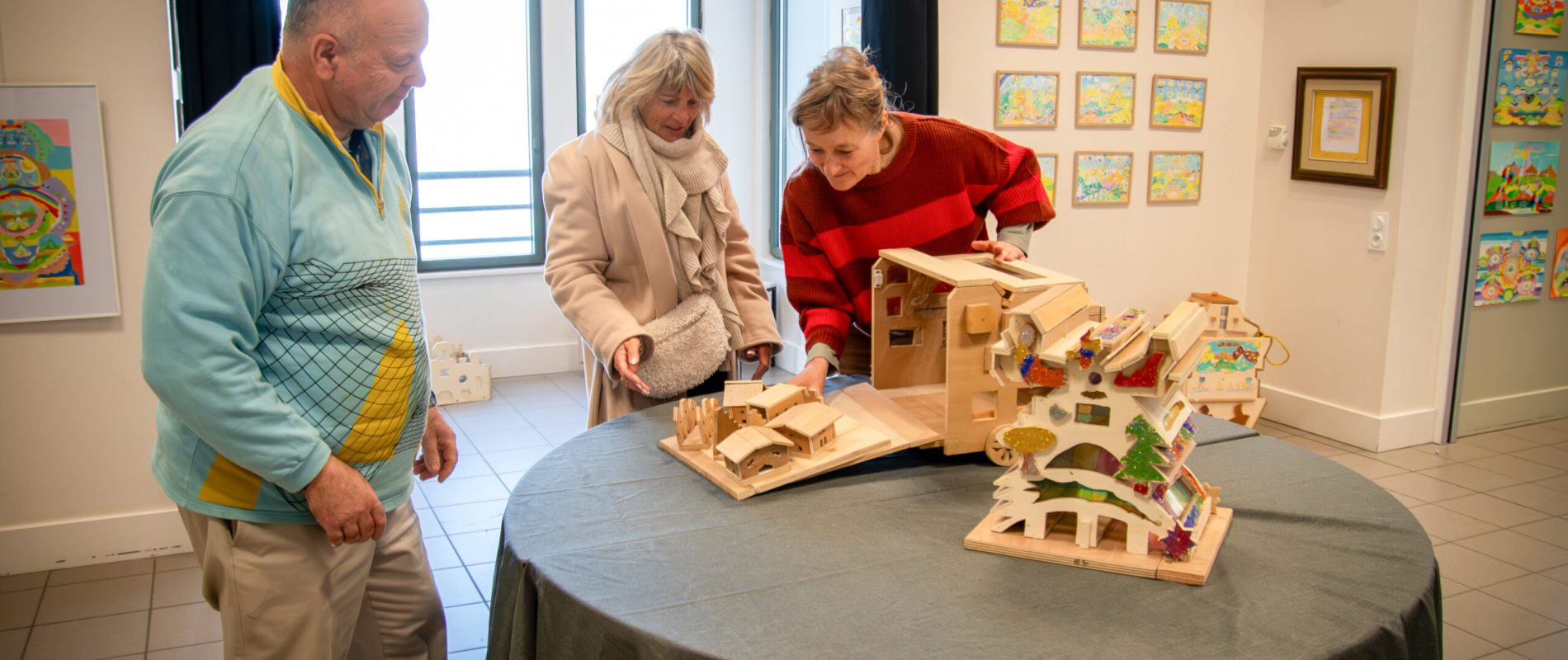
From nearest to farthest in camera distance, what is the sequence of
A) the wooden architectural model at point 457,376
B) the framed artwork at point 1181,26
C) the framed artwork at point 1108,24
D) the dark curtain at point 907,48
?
the dark curtain at point 907,48 < the framed artwork at point 1108,24 < the framed artwork at point 1181,26 < the wooden architectural model at point 457,376

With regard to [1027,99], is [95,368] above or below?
below

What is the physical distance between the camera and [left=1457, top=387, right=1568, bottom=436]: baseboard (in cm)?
477

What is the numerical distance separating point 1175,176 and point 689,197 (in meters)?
3.06

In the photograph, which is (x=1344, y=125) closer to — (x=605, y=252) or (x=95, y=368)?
(x=605, y=252)

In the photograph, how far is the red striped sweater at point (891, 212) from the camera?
2.42m

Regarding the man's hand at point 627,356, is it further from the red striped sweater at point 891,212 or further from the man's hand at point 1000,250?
the man's hand at point 1000,250

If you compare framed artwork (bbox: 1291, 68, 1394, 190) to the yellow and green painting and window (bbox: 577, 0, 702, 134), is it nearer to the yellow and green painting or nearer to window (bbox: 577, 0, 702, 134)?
the yellow and green painting

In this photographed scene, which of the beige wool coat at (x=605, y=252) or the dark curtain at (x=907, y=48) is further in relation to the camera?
the dark curtain at (x=907, y=48)

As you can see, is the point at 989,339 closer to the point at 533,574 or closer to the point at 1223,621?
the point at 1223,621

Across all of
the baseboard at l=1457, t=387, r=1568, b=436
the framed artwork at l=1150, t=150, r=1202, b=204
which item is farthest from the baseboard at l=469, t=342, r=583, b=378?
the baseboard at l=1457, t=387, r=1568, b=436

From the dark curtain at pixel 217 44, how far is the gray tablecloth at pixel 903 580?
1.82m

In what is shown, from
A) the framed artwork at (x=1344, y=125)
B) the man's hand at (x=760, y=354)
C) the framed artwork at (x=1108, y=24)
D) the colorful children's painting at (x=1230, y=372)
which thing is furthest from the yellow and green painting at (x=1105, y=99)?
→ the man's hand at (x=760, y=354)

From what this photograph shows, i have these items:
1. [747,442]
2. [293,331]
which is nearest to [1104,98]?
[747,442]

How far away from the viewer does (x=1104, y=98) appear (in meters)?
4.63
